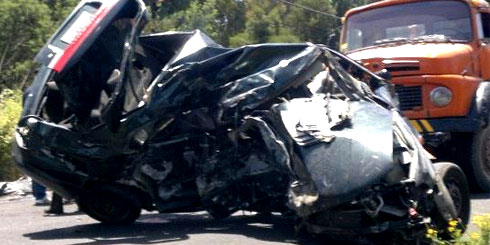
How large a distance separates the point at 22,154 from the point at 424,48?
17.7 ft

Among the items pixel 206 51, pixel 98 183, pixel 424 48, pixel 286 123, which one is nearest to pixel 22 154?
pixel 98 183

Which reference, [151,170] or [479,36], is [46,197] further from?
[479,36]

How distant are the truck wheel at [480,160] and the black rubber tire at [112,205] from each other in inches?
176

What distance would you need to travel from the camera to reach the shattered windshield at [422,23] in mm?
11656

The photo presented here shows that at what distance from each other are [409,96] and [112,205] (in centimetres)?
422

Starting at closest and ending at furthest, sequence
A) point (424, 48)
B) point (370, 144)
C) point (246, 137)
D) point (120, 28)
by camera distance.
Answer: point (370, 144), point (246, 137), point (120, 28), point (424, 48)

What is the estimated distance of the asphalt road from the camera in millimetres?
8039

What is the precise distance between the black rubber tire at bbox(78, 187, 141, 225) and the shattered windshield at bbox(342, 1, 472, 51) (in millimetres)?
4665

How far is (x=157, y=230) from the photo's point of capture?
872 centimetres

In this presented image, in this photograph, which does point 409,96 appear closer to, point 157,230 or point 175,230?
point 175,230

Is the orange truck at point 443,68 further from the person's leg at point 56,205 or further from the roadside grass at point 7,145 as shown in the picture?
the roadside grass at point 7,145

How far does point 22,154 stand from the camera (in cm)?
849

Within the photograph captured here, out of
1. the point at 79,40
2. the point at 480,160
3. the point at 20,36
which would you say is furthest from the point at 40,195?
the point at 20,36

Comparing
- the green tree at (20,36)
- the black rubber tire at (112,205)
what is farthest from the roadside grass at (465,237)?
the green tree at (20,36)
